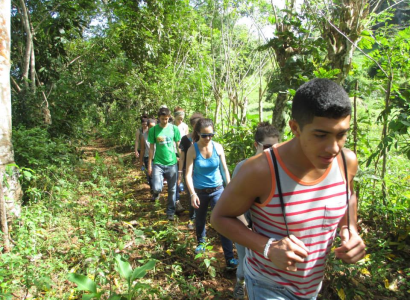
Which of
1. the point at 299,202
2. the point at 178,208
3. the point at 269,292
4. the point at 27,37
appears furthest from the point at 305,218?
the point at 27,37

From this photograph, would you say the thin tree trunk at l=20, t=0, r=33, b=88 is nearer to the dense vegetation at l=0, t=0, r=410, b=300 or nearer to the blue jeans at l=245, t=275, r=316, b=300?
the dense vegetation at l=0, t=0, r=410, b=300

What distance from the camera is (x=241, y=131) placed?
18.9 feet

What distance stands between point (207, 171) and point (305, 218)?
241 centimetres

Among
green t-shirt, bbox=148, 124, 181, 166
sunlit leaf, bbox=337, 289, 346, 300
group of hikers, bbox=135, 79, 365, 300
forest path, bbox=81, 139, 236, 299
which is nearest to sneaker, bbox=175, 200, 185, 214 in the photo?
forest path, bbox=81, 139, 236, 299

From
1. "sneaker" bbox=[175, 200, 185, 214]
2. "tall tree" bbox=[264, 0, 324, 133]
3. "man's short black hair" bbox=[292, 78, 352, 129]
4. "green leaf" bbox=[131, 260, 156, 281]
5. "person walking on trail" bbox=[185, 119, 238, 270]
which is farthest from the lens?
"sneaker" bbox=[175, 200, 185, 214]

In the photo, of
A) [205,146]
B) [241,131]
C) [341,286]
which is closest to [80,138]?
[241,131]

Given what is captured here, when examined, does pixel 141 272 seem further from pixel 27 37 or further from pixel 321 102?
pixel 27 37

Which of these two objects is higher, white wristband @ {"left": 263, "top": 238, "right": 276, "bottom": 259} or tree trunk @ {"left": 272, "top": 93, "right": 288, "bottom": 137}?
tree trunk @ {"left": 272, "top": 93, "right": 288, "bottom": 137}

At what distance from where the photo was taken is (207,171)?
12.4 ft

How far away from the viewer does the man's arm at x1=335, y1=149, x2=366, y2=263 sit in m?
1.43

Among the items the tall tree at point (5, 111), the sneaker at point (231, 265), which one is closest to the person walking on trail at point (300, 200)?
the sneaker at point (231, 265)

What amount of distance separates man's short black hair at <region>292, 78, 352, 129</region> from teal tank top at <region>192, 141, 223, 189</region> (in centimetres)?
245

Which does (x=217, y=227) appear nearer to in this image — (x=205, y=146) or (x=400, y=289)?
(x=205, y=146)

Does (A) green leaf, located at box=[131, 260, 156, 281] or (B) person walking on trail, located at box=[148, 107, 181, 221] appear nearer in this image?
(A) green leaf, located at box=[131, 260, 156, 281]
